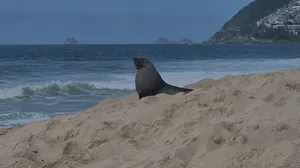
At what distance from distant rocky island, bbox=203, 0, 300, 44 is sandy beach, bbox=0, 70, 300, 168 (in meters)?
105

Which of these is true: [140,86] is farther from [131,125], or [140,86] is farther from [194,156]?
[194,156]

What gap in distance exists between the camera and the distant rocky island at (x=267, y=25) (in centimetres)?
10756

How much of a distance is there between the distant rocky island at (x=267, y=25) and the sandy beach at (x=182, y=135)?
105 m

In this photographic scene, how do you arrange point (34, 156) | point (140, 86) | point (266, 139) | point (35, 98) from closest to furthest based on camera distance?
point (266, 139)
point (34, 156)
point (140, 86)
point (35, 98)

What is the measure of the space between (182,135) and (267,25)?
108m

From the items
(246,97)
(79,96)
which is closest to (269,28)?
(79,96)

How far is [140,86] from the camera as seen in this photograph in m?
7.82

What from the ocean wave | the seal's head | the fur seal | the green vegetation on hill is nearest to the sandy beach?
the fur seal

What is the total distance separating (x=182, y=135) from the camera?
3.85 meters

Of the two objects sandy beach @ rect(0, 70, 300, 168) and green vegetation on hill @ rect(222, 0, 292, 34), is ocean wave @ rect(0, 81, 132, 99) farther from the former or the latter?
green vegetation on hill @ rect(222, 0, 292, 34)

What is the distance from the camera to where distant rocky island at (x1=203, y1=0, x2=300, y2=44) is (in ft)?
353

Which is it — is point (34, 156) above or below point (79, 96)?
above

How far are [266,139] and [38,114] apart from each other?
6979 millimetres

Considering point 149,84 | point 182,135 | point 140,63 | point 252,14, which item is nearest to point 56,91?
point 140,63
